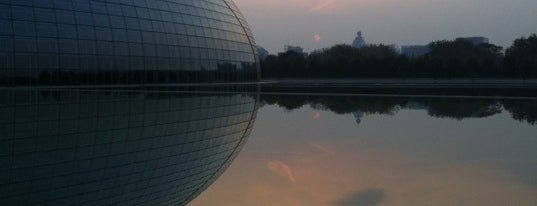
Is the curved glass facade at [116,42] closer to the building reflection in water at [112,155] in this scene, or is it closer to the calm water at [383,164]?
the building reflection in water at [112,155]

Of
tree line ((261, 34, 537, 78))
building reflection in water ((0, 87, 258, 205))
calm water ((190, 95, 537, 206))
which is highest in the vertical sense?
tree line ((261, 34, 537, 78))

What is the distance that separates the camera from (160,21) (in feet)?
135

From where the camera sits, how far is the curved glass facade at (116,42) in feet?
109

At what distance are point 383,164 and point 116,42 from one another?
3080 centimetres

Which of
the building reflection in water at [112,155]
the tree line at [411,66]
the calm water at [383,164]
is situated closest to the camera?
the calm water at [383,164]

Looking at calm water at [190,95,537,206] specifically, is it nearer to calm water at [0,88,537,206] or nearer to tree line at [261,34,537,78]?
calm water at [0,88,537,206]

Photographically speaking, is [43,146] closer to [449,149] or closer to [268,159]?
[268,159]

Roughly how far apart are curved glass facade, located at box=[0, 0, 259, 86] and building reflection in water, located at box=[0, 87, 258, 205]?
17942mm

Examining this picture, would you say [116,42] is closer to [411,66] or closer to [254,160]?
[254,160]

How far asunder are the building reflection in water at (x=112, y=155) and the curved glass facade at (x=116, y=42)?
17.9 meters

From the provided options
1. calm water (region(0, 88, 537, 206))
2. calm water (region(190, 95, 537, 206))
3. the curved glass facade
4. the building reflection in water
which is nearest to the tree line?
the curved glass facade

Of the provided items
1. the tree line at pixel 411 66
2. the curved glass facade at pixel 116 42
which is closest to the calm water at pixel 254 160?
the curved glass facade at pixel 116 42

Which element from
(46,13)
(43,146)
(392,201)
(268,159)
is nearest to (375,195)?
(392,201)

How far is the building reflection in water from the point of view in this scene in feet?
25.4
